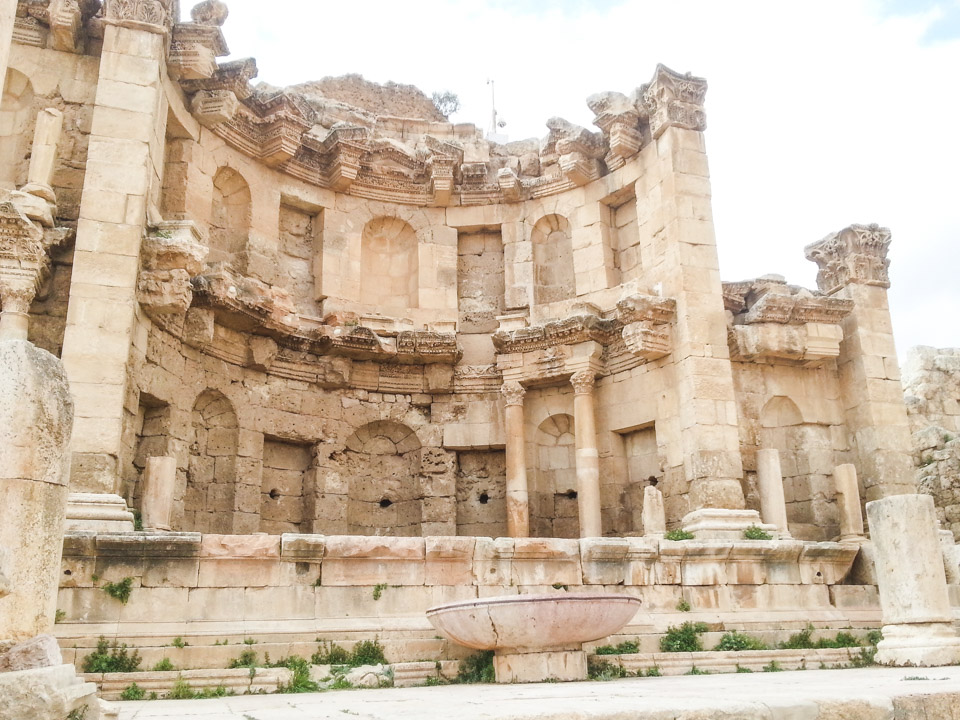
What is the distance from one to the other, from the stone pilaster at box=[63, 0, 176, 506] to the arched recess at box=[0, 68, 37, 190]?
1194mm

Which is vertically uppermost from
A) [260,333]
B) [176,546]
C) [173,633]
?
[260,333]

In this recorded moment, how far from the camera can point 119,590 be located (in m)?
8.56

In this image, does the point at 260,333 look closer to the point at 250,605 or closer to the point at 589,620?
the point at 250,605

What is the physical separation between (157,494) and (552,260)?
9123mm

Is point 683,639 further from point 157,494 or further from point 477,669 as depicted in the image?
point 157,494

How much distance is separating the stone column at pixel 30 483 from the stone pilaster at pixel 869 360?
13.1 meters

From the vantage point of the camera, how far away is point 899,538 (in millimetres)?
10133

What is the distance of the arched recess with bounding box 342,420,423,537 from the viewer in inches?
597

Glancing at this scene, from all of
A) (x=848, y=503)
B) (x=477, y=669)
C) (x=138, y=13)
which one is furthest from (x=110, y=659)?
(x=848, y=503)

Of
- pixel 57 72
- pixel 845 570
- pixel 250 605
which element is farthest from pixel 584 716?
pixel 57 72

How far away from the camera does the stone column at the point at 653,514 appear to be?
12.2m

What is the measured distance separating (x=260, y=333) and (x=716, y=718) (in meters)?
10.7

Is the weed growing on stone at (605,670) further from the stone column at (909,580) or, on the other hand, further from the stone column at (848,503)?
the stone column at (848,503)

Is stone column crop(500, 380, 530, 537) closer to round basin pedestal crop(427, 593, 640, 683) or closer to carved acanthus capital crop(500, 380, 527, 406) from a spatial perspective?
carved acanthus capital crop(500, 380, 527, 406)
